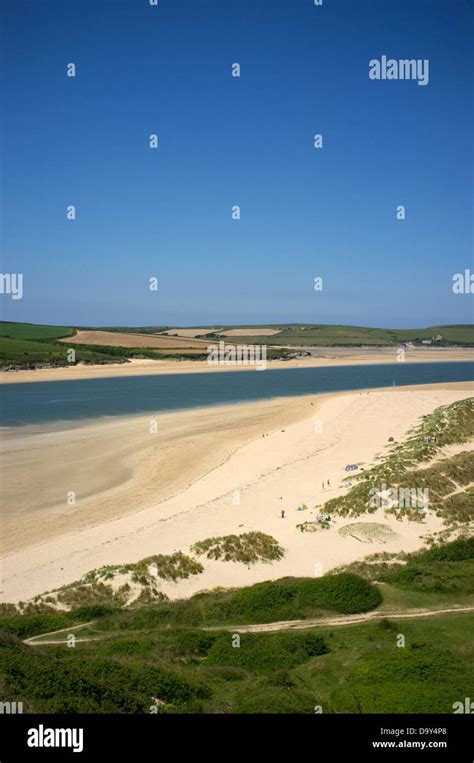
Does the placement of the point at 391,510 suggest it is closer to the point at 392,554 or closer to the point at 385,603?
the point at 392,554

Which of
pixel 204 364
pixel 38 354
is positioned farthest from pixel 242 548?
pixel 204 364

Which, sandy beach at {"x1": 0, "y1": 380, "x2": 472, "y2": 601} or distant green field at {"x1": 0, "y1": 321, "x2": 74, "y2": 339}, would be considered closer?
sandy beach at {"x1": 0, "y1": 380, "x2": 472, "y2": 601}

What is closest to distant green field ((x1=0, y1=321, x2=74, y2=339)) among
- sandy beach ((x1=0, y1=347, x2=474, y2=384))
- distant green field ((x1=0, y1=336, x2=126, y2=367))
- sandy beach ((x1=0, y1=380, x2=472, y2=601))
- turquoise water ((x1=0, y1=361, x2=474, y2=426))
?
distant green field ((x1=0, y1=336, x2=126, y2=367))

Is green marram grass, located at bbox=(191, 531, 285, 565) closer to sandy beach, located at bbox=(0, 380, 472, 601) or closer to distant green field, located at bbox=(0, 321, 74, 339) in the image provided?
sandy beach, located at bbox=(0, 380, 472, 601)

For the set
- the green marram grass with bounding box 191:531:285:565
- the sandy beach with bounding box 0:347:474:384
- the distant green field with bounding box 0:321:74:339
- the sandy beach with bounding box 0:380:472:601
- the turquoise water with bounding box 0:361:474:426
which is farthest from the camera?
the distant green field with bounding box 0:321:74:339

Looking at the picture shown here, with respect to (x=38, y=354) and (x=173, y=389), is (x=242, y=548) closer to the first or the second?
(x=173, y=389)

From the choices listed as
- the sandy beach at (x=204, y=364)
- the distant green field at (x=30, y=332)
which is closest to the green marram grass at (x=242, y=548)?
the sandy beach at (x=204, y=364)
